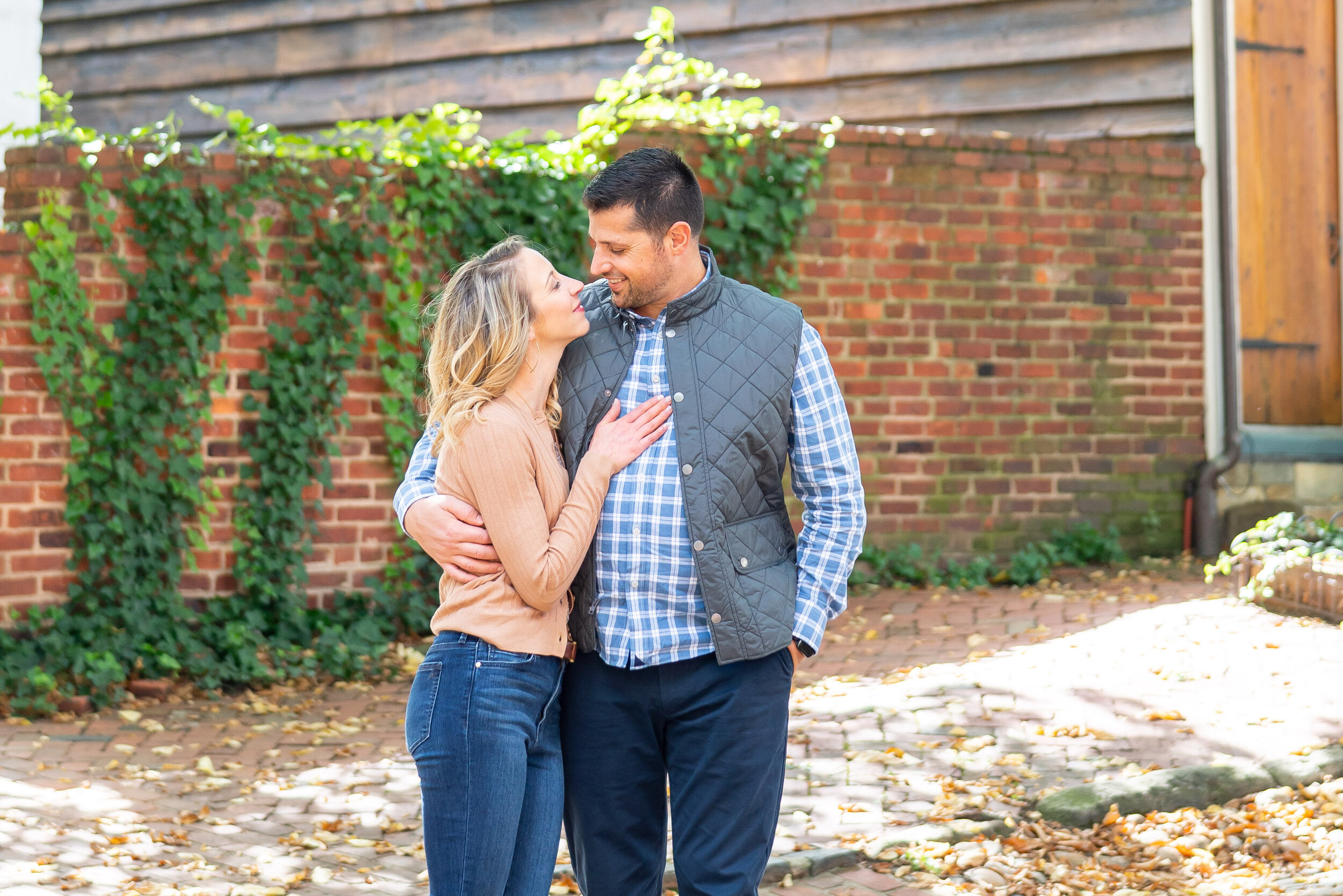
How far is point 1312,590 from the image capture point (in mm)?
5402

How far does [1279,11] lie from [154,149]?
632cm

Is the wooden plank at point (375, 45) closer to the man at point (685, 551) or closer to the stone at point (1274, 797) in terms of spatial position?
the stone at point (1274, 797)

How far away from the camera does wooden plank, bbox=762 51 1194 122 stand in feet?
23.8

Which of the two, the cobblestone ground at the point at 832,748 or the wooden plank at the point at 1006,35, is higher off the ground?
the wooden plank at the point at 1006,35

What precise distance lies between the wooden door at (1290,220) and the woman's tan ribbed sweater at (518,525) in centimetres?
631

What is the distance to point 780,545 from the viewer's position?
2.39 meters

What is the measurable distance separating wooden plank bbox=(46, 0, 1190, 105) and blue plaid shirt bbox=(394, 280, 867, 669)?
568 centimetres

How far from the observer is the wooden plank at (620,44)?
7.29 metres

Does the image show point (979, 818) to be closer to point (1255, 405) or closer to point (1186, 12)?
point (1255, 405)

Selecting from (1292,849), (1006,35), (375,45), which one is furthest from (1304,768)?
(375,45)

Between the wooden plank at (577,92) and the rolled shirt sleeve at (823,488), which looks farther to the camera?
the wooden plank at (577,92)

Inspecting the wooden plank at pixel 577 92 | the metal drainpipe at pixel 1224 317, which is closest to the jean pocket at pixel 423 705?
the metal drainpipe at pixel 1224 317

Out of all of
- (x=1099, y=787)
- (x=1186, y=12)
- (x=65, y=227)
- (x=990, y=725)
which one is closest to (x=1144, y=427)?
(x=1186, y=12)

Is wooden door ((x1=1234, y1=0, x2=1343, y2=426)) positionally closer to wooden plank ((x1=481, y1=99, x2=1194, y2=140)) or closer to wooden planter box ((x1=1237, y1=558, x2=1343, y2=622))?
wooden plank ((x1=481, y1=99, x2=1194, y2=140))
